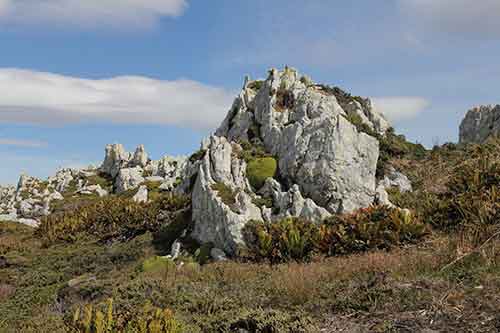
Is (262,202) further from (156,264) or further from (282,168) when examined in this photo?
(156,264)

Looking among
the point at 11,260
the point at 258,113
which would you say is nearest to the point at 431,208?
the point at 258,113

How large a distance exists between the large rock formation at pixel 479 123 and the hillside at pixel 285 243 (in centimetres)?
1429

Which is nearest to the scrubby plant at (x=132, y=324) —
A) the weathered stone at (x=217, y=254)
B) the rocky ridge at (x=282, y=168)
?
the weathered stone at (x=217, y=254)

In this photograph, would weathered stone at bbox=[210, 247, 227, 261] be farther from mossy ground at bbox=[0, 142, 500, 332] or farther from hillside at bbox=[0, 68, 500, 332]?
mossy ground at bbox=[0, 142, 500, 332]

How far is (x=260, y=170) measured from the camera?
21156 millimetres

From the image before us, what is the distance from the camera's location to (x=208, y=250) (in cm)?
1697

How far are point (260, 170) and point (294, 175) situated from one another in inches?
68.9

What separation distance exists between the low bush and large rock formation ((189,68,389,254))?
1.17 m

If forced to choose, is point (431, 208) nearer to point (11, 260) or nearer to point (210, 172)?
point (210, 172)

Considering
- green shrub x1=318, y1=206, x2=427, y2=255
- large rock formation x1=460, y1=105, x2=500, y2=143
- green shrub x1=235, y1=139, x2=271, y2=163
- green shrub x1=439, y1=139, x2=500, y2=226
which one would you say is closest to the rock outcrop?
green shrub x1=235, y1=139, x2=271, y2=163

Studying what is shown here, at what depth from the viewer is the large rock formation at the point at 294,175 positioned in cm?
1730

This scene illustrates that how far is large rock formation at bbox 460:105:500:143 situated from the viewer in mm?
41566

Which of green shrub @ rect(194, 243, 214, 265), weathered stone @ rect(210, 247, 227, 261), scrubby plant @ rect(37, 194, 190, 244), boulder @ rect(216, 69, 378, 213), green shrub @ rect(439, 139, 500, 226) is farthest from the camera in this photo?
scrubby plant @ rect(37, 194, 190, 244)

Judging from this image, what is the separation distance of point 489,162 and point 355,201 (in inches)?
201
